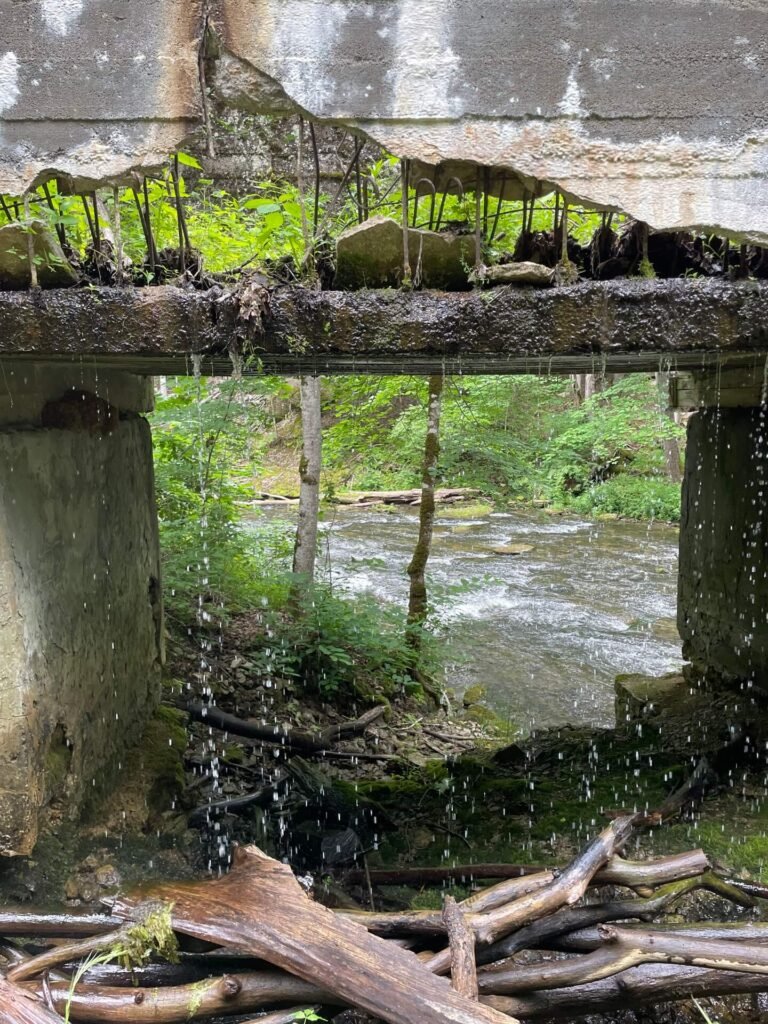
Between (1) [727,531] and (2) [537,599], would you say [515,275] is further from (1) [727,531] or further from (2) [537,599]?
(2) [537,599]

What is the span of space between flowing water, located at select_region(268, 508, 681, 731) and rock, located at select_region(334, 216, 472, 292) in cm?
589

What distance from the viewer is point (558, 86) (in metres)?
2.23

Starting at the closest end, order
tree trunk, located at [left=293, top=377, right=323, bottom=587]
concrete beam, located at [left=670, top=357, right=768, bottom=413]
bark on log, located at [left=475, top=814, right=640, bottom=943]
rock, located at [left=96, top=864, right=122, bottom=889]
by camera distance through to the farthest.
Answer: bark on log, located at [left=475, top=814, right=640, bottom=943] < rock, located at [left=96, top=864, right=122, bottom=889] < concrete beam, located at [left=670, top=357, right=768, bottom=413] < tree trunk, located at [left=293, top=377, right=323, bottom=587]

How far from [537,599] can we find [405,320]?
8958mm

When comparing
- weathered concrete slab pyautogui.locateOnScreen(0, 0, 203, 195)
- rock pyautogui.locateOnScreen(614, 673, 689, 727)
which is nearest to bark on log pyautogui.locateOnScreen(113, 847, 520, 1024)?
weathered concrete slab pyautogui.locateOnScreen(0, 0, 203, 195)

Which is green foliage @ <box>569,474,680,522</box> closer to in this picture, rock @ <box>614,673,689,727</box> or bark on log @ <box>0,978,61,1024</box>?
rock @ <box>614,673,689,727</box>

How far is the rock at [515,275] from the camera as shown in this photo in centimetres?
229

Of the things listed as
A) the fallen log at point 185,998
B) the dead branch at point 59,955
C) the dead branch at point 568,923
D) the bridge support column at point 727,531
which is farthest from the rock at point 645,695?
the dead branch at point 59,955

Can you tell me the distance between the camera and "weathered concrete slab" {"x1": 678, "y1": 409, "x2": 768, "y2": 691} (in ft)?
14.7

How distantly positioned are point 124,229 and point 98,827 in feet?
12.5

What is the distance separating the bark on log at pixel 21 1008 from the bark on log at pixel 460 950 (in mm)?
1061

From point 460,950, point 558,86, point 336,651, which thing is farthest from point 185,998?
point 336,651

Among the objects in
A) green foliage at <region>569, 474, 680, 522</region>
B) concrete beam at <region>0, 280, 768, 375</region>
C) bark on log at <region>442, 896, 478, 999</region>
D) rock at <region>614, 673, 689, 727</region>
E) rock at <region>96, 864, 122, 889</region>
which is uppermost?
concrete beam at <region>0, 280, 768, 375</region>

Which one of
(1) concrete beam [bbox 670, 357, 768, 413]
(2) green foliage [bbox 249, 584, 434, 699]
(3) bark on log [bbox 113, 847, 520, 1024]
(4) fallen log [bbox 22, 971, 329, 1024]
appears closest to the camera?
(3) bark on log [bbox 113, 847, 520, 1024]
